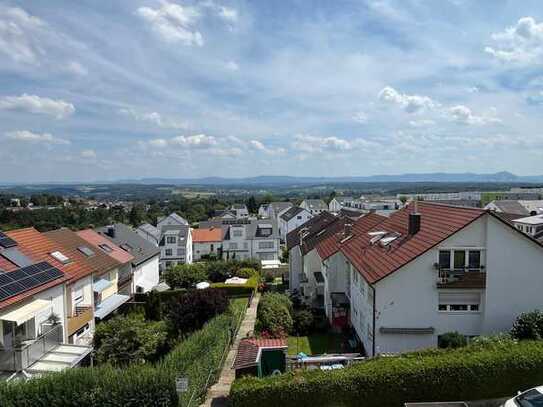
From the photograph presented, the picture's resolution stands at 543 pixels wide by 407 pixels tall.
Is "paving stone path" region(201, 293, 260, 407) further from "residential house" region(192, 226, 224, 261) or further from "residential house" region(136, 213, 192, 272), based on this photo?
"residential house" region(192, 226, 224, 261)

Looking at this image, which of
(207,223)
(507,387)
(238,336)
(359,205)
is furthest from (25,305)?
(359,205)

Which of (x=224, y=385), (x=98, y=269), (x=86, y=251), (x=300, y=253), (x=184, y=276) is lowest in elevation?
(x=184, y=276)

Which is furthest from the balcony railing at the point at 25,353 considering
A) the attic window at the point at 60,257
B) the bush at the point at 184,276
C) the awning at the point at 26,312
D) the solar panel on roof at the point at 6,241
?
the bush at the point at 184,276

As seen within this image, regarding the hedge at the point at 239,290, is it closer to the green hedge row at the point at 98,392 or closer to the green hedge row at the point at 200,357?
the green hedge row at the point at 200,357

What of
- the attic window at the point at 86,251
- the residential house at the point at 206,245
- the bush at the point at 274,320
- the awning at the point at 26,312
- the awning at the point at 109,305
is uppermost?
the attic window at the point at 86,251

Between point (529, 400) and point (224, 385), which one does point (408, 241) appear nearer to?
point (529, 400)

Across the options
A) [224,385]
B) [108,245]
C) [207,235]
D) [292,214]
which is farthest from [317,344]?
[292,214]
